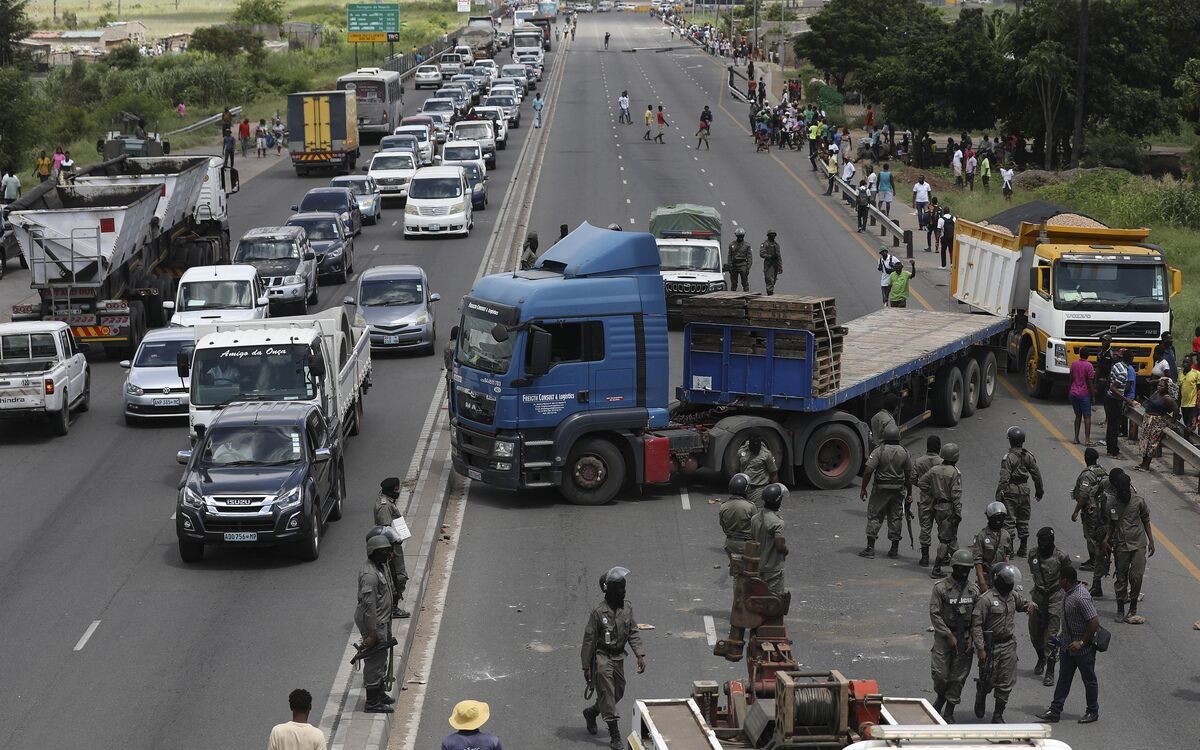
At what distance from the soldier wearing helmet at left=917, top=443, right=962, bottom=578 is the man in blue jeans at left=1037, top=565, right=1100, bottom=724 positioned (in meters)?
4.03

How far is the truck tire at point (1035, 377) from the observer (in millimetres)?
28625

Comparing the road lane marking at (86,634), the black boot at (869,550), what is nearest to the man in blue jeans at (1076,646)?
the black boot at (869,550)

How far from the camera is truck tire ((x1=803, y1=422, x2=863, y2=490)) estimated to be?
22.3 meters

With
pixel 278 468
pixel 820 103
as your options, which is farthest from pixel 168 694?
pixel 820 103

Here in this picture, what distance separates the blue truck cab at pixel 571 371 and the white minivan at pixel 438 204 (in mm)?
25247

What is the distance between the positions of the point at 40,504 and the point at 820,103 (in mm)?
64262

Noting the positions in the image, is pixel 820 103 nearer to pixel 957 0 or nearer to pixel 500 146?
pixel 500 146

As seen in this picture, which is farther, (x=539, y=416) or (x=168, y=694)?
(x=539, y=416)

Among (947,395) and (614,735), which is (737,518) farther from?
(947,395)

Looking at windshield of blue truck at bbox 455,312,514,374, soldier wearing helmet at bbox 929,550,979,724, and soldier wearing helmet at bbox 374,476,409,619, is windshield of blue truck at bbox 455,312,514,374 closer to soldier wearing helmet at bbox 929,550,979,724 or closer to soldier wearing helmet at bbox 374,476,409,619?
soldier wearing helmet at bbox 374,476,409,619

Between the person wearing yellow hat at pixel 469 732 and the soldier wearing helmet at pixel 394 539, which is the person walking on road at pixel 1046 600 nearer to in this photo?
the soldier wearing helmet at pixel 394 539

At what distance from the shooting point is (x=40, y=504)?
2241 centimetres

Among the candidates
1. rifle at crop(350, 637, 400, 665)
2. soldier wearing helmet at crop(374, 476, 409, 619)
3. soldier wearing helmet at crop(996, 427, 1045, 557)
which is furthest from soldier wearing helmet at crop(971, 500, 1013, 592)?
rifle at crop(350, 637, 400, 665)

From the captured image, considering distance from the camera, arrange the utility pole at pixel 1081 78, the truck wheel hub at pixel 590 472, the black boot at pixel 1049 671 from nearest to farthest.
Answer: the black boot at pixel 1049 671, the truck wheel hub at pixel 590 472, the utility pole at pixel 1081 78
